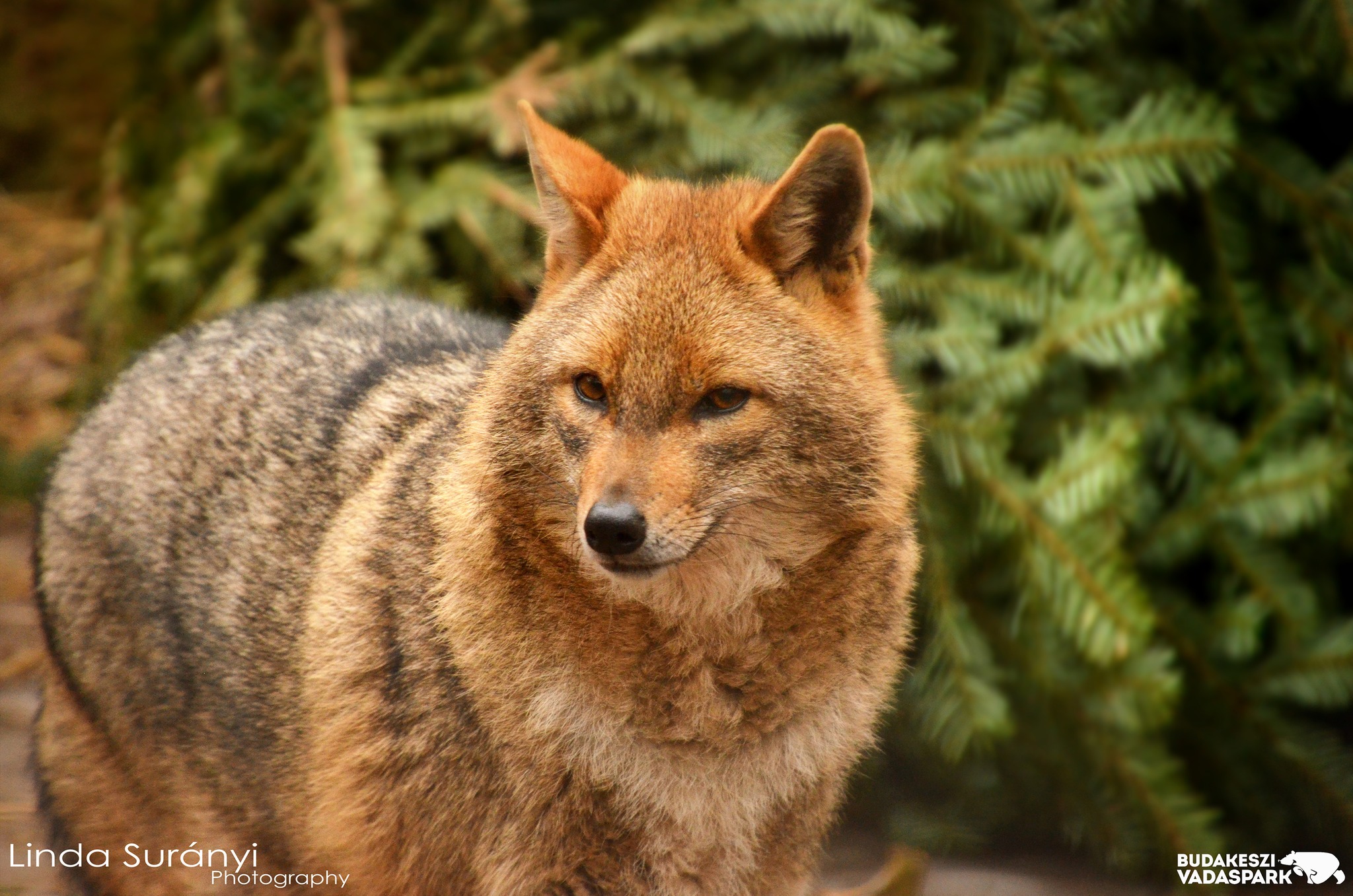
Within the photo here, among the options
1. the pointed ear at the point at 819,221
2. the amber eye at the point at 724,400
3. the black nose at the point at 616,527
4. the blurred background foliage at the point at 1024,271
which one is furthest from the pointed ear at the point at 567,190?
→ the blurred background foliage at the point at 1024,271

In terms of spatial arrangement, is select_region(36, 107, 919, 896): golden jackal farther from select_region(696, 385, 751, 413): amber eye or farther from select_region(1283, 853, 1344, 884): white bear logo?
select_region(1283, 853, 1344, 884): white bear logo

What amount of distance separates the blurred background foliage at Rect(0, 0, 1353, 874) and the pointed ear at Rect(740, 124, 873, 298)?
1253 millimetres

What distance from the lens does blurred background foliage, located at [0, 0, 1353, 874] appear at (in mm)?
3752

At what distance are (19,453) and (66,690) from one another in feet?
7.66

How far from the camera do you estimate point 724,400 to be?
230 cm

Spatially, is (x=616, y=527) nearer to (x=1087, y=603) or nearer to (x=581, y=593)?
(x=581, y=593)

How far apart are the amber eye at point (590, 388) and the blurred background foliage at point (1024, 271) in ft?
5.27

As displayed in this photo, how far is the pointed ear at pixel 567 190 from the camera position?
8.27 feet

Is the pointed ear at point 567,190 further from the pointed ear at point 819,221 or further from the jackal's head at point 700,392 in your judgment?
the pointed ear at point 819,221

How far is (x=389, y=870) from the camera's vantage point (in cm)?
238

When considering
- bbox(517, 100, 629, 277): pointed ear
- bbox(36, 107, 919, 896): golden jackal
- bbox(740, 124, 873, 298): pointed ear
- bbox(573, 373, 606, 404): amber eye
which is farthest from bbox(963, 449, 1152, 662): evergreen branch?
bbox(573, 373, 606, 404): amber eye

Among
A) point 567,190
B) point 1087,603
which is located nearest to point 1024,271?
point 1087,603

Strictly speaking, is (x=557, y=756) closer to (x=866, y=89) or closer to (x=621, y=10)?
(x=866, y=89)

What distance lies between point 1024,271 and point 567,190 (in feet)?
6.20
